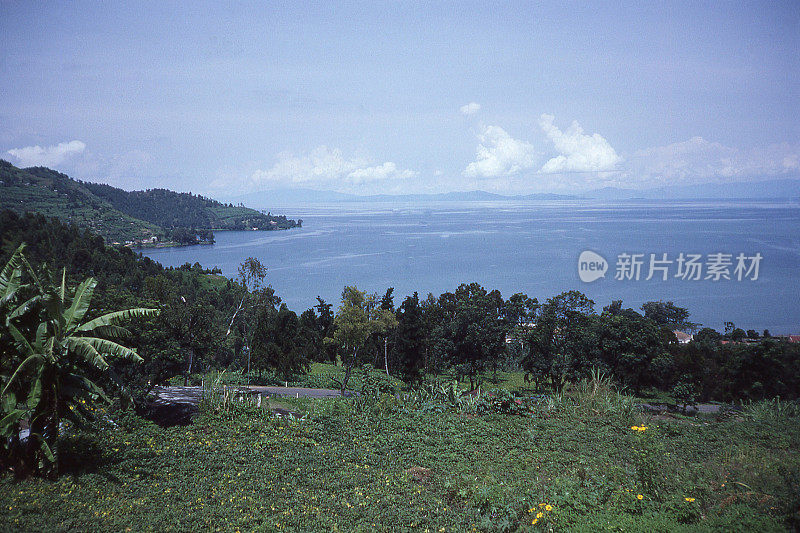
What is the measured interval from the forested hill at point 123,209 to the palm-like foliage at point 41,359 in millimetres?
112175

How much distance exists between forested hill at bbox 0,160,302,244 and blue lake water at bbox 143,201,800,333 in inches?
573

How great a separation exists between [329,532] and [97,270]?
179 feet

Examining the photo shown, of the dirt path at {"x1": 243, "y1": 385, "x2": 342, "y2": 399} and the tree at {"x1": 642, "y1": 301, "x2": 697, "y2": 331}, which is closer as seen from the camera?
the dirt path at {"x1": 243, "y1": 385, "x2": 342, "y2": 399}

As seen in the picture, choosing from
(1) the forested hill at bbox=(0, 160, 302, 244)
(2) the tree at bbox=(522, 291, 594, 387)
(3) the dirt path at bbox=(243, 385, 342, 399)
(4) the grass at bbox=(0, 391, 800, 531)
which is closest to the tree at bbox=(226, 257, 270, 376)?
(3) the dirt path at bbox=(243, 385, 342, 399)

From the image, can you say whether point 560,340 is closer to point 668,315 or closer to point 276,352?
point 276,352

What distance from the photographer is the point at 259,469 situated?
6488mm

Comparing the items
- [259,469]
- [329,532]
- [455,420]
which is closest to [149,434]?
[259,469]

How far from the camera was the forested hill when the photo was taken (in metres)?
111

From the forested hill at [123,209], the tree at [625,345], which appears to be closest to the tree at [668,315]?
the tree at [625,345]

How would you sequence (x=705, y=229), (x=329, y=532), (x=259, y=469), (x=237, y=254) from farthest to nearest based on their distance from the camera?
(x=237, y=254) → (x=705, y=229) → (x=259, y=469) → (x=329, y=532)

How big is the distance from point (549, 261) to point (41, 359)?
71.2 meters

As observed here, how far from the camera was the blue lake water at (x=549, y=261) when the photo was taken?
51000 millimetres

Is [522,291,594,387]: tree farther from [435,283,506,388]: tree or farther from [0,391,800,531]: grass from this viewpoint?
[0,391,800,531]: grass

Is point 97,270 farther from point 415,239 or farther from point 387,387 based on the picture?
point 415,239
